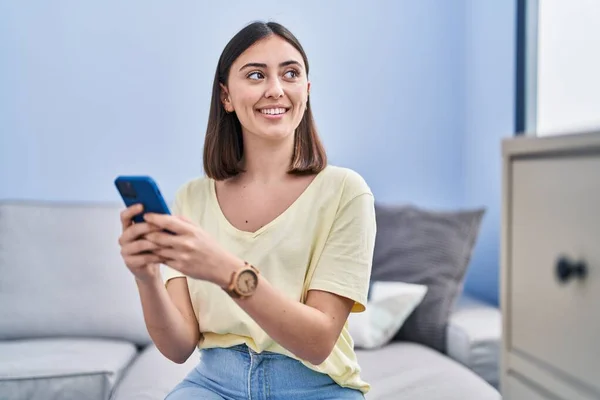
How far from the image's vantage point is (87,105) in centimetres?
233

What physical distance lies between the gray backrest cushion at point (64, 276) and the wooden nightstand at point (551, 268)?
1423 millimetres

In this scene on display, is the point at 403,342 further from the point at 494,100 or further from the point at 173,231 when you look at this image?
the point at 173,231

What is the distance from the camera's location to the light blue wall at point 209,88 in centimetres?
232

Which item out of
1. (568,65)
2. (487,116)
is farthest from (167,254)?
(487,116)

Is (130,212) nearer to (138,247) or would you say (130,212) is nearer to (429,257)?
(138,247)

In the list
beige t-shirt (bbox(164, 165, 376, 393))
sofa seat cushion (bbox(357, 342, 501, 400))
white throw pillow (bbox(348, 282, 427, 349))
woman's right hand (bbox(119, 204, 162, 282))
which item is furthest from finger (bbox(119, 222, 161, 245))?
white throw pillow (bbox(348, 282, 427, 349))

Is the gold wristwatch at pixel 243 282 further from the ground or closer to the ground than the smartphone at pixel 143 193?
closer to the ground

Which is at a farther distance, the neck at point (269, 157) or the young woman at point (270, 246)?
the neck at point (269, 157)

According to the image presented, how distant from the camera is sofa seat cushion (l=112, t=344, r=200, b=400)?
1504 millimetres

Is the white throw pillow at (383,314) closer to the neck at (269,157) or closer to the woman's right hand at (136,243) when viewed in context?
the neck at (269,157)

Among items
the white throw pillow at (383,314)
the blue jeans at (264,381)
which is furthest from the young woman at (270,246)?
the white throw pillow at (383,314)

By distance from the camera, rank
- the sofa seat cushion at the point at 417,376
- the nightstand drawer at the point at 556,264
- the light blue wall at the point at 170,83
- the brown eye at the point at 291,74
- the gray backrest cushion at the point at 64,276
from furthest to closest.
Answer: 1. the light blue wall at the point at 170,83
2. the gray backrest cushion at the point at 64,276
3. the sofa seat cushion at the point at 417,376
4. the brown eye at the point at 291,74
5. the nightstand drawer at the point at 556,264

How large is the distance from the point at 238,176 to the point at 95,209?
103cm

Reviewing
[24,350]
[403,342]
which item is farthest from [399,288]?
[24,350]
